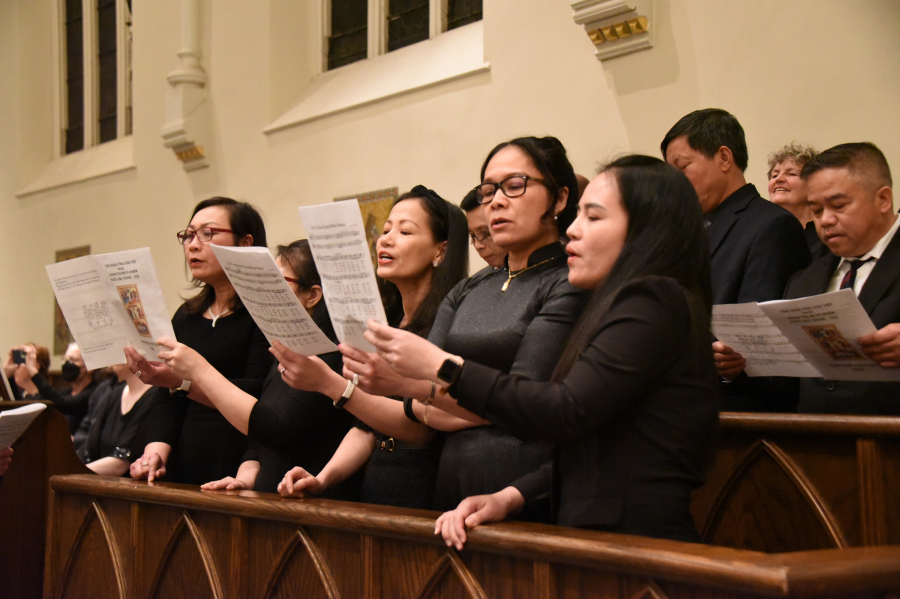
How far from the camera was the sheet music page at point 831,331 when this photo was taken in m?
2.16

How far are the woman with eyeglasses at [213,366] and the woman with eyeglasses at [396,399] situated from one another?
0.47m

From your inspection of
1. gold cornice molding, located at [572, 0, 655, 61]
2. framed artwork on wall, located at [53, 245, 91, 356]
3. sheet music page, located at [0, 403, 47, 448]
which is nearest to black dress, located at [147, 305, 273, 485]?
sheet music page, located at [0, 403, 47, 448]

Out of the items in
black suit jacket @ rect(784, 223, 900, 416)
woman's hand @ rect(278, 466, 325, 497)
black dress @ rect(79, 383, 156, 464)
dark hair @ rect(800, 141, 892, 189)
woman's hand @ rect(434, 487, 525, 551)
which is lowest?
black dress @ rect(79, 383, 156, 464)

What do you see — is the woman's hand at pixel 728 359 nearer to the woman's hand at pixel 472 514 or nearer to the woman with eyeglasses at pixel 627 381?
the woman with eyeglasses at pixel 627 381

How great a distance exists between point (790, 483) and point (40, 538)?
2.59 meters

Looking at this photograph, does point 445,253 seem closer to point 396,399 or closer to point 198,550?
point 396,399

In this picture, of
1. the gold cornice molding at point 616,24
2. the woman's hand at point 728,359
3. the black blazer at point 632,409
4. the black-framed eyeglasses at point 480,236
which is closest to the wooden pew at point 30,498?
the black-framed eyeglasses at point 480,236

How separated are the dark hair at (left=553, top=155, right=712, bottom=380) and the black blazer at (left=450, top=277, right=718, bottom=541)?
57 millimetres

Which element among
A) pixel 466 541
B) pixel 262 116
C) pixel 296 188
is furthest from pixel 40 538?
pixel 262 116

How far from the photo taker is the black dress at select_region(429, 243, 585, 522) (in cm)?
193

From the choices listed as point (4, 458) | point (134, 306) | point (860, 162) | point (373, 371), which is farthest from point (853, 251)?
point (4, 458)

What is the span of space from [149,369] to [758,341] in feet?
6.12

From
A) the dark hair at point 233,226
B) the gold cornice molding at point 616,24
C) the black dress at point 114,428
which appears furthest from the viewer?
the gold cornice molding at point 616,24

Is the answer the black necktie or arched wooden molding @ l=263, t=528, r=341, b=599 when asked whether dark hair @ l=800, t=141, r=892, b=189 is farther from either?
arched wooden molding @ l=263, t=528, r=341, b=599
